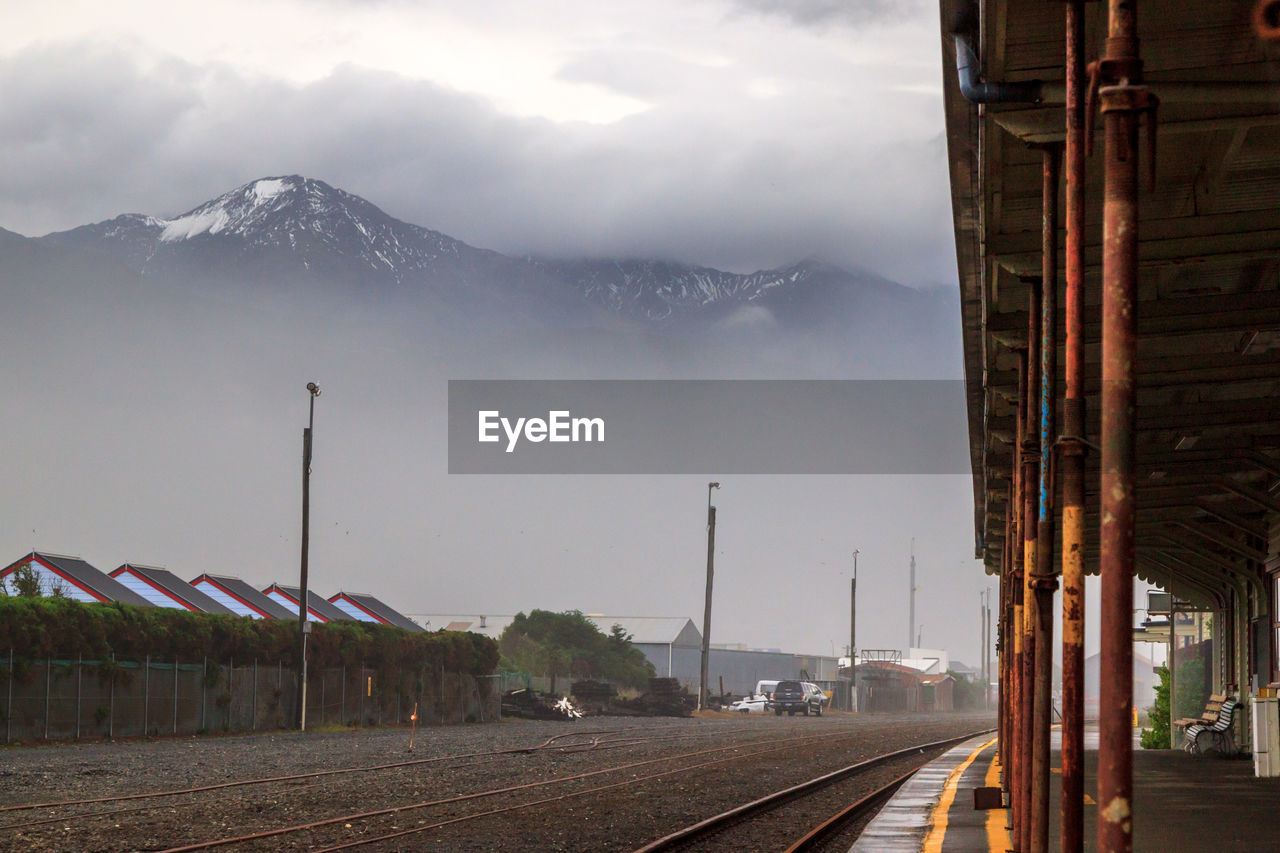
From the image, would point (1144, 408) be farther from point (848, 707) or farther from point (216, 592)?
point (848, 707)

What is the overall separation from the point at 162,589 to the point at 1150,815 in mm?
55954

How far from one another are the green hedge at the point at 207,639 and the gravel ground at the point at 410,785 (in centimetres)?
297

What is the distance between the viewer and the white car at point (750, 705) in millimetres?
73625

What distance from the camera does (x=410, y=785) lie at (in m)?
22.3

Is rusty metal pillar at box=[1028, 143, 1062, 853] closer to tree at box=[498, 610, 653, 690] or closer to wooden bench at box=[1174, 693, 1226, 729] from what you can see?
wooden bench at box=[1174, 693, 1226, 729]

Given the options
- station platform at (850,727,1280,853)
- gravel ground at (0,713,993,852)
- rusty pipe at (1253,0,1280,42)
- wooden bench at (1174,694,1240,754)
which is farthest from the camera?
wooden bench at (1174,694,1240,754)

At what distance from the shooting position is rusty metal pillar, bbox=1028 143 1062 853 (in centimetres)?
805

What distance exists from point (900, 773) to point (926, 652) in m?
175

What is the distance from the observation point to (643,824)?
1738 cm

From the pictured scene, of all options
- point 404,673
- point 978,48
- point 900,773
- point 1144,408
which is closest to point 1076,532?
point 978,48

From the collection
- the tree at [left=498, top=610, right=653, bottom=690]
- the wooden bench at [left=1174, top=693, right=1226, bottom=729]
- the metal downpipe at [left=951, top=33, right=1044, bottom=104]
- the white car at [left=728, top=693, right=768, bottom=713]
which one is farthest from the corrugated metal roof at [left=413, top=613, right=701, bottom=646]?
the metal downpipe at [left=951, top=33, right=1044, bottom=104]

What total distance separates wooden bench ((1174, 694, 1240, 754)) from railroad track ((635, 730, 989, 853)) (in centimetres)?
487

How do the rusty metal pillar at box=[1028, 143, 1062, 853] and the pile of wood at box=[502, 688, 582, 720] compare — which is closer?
the rusty metal pillar at box=[1028, 143, 1062, 853]

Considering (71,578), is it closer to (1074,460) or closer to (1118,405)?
(1074,460)
